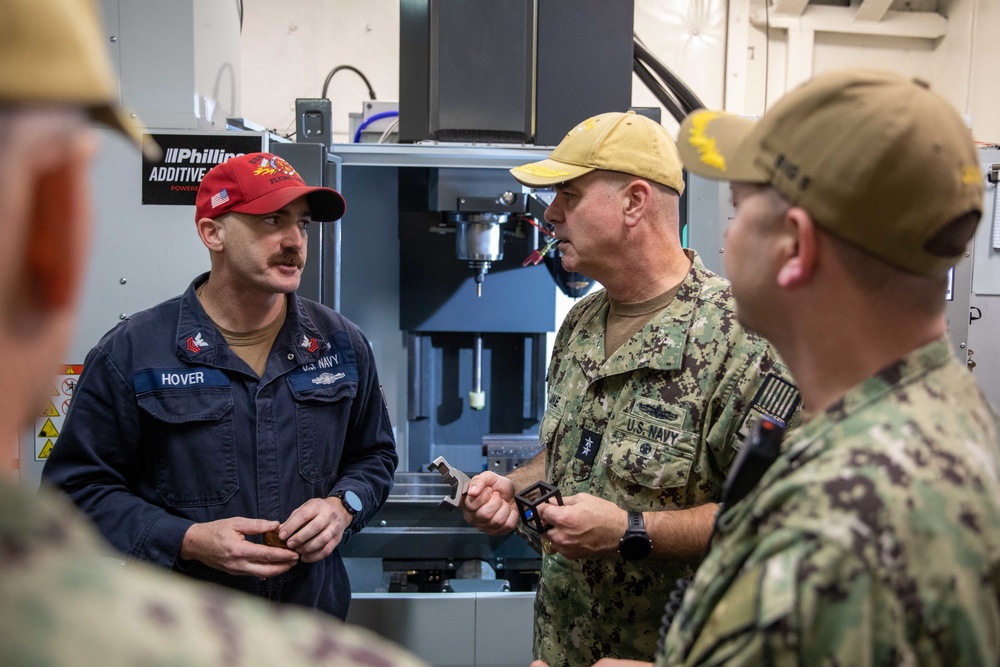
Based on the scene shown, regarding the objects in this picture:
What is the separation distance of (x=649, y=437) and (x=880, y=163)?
745 millimetres

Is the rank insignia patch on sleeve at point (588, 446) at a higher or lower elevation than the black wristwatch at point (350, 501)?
higher

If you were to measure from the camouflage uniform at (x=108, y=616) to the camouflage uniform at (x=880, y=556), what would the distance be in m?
0.32

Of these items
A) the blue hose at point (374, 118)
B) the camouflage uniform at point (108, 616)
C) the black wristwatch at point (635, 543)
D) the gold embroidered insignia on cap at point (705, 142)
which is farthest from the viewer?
the blue hose at point (374, 118)

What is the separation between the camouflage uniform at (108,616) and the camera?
1.05 feet

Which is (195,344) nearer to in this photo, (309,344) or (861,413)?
(309,344)

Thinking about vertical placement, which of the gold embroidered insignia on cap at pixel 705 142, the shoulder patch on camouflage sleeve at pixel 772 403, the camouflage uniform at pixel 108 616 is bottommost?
the shoulder patch on camouflage sleeve at pixel 772 403

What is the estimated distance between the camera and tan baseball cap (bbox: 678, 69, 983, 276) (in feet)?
2.10

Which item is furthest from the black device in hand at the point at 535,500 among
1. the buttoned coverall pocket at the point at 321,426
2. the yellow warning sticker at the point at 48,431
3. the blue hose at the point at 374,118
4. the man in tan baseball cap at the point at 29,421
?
the blue hose at the point at 374,118

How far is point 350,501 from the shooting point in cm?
152

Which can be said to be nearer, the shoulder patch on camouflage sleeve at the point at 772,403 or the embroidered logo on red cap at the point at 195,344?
the shoulder patch on camouflage sleeve at the point at 772,403

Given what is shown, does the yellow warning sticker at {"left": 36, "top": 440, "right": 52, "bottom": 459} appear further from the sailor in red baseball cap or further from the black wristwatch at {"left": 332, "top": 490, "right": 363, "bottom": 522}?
the black wristwatch at {"left": 332, "top": 490, "right": 363, "bottom": 522}

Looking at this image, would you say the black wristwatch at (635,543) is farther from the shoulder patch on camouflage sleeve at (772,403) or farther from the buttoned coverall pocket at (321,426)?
the buttoned coverall pocket at (321,426)

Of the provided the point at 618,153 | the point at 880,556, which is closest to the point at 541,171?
the point at 618,153

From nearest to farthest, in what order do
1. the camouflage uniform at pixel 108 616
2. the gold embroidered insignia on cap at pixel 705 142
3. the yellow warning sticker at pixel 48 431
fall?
the camouflage uniform at pixel 108 616 → the gold embroidered insignia on cap at pixel 705 142 → the yellow warning sticker at pixel 48 431
